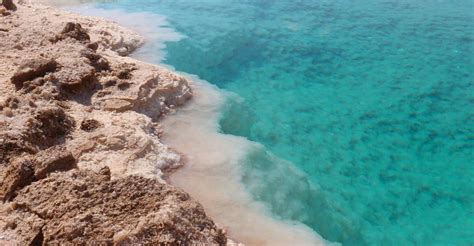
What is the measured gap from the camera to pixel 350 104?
8414 mm

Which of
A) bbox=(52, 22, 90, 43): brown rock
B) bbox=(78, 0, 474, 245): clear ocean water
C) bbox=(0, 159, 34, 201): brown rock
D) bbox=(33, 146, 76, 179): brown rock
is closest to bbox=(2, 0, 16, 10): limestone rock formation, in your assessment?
bbox=(52, 22, 90, 43): brown rock

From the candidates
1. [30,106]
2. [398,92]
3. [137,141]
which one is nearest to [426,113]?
[398,92]

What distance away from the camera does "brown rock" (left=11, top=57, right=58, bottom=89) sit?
6.59m

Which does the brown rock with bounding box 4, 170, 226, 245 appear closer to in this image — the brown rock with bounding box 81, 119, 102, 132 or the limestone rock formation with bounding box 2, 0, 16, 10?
the brown rock with bounding box 81, 119, 102, 132

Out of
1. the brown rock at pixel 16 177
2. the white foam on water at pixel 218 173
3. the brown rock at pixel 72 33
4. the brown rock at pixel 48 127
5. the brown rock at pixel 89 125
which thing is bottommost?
the white foam on water at pixel 218 173

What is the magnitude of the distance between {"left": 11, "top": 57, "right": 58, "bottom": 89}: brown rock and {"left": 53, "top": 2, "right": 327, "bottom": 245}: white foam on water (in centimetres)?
198

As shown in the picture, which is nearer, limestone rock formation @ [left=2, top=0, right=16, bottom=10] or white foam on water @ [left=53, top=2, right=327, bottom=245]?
white foam on water @ [left=53, top=2, right=327, bottom=245]

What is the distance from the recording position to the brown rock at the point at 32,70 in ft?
21.6

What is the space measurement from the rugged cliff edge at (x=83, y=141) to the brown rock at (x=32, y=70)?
2 centimetres

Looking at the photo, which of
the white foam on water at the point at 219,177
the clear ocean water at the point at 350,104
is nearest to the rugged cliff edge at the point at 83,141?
the white foam on water at the point at 219,177

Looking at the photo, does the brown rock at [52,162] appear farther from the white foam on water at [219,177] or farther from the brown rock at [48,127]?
the white foam on water at [219,177]

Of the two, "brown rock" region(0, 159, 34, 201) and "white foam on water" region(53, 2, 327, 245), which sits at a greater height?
"brown rock" region(0, 159, 34, 201)

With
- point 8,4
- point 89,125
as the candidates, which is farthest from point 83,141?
point 8,4

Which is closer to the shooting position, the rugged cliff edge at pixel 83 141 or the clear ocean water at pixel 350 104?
the rugged cliff edge at pixel 83 141
